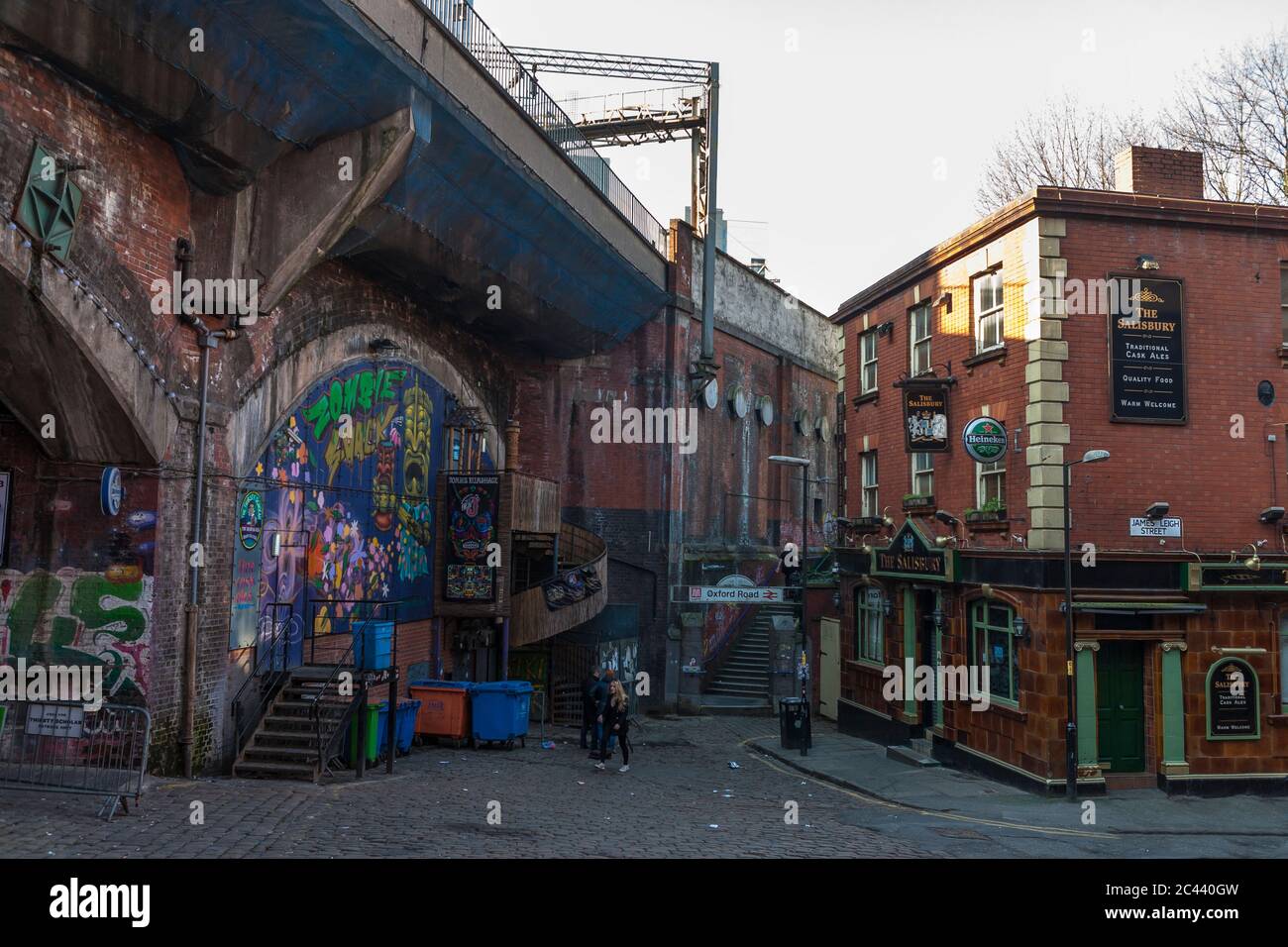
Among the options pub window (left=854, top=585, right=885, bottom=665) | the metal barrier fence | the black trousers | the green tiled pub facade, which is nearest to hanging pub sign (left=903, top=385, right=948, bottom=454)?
the green tiled pub facade

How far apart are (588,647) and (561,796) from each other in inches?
440

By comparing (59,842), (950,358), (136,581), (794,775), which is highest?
(950,358)

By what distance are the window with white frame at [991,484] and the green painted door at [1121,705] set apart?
294cm

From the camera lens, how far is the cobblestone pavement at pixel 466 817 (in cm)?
1045

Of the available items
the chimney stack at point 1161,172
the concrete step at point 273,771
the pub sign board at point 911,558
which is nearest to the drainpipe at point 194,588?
the concrete step at point 273,771

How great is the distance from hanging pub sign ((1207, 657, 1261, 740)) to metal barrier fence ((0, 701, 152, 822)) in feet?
50.8

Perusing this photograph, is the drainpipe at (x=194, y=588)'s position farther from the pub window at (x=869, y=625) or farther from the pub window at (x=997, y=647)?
the pub window at (x=869, y=625)

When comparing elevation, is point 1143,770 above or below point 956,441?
below

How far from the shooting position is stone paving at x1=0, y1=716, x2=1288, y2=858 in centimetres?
1075

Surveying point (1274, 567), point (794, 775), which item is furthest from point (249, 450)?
point (1274, 567)

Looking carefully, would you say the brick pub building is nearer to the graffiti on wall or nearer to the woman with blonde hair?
the woman with blonde hair

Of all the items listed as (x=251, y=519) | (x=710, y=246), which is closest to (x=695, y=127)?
(x=710, y=246)

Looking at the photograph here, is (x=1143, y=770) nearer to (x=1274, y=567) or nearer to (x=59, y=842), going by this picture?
(x=1274, y=567)

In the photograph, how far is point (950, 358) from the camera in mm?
20922
